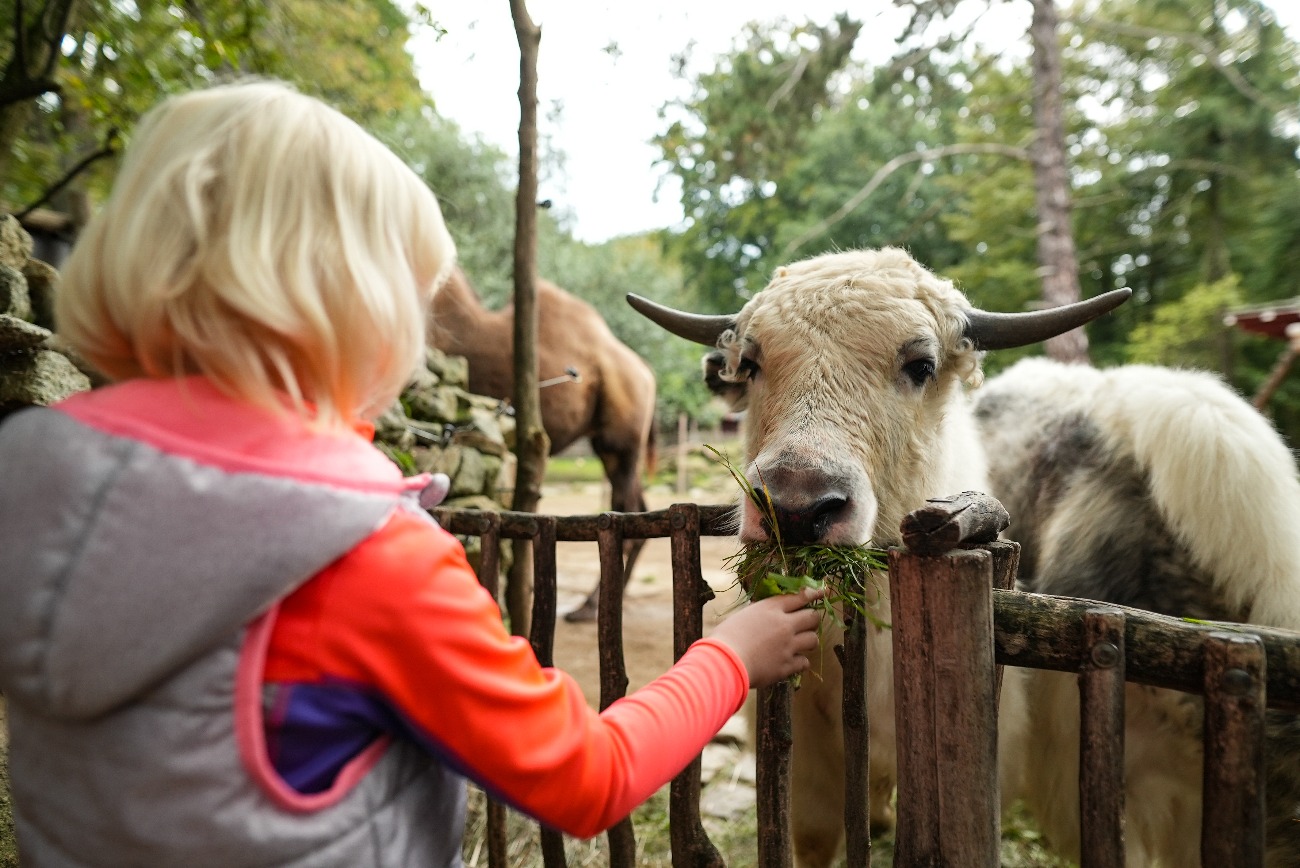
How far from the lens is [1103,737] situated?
4.42 feet

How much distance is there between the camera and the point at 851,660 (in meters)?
1.89

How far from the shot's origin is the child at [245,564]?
833 mm

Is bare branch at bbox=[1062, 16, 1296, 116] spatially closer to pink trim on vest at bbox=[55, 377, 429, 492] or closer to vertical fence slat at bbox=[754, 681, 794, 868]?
vertical fence slat at bbox=[754, 681, 794, 868]

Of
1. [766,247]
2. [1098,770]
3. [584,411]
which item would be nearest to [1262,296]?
[766,247]

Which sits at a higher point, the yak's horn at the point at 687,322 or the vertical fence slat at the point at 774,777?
the yak's horn at the point at 687,322

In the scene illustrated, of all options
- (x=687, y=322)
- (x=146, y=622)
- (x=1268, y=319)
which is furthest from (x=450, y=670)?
(x=1268, y=319)

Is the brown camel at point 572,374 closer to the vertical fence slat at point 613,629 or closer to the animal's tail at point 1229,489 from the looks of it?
the vertical fence slat at point 613,629

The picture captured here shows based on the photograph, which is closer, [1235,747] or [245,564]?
[245,564]

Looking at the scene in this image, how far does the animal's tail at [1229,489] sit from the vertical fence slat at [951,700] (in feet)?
4.69

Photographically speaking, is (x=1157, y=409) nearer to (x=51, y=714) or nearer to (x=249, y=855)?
(x=249, y=855)

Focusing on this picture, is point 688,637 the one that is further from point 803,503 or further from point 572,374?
point 572,374

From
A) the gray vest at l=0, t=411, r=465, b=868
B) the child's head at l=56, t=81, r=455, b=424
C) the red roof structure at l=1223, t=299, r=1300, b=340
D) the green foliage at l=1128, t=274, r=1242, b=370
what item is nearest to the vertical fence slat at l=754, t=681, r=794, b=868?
the gray vest at l=0, t=411, r=465, b=868

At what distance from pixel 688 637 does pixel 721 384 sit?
1187 millimetres

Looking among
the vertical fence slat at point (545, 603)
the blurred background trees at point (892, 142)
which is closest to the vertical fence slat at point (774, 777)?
the vertical fence slat at point (545, 603)
